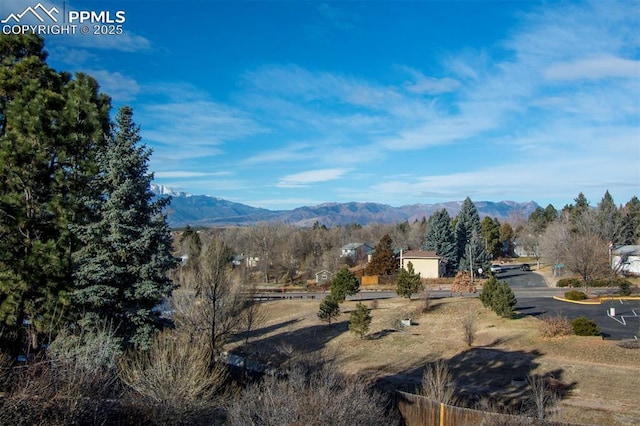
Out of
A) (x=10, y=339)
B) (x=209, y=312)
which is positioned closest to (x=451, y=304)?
(x=209, y=312)

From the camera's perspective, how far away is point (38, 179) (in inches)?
453

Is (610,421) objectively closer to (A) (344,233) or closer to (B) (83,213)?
(B) (83,213)

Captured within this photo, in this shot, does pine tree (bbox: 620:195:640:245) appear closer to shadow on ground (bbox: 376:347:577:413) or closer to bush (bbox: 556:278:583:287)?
bush (bbox: 556:278:583:287)

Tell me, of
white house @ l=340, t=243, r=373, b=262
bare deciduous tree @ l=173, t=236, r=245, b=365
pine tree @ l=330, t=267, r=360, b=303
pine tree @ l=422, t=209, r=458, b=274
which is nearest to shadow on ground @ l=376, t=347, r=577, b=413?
bare deciduous tree @ l=173, t=236, r=245, b=365

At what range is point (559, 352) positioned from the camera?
21.7 m

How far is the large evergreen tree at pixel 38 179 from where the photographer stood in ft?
35.8

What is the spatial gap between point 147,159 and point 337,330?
71.0 ft

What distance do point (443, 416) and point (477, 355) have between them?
41.0 ft

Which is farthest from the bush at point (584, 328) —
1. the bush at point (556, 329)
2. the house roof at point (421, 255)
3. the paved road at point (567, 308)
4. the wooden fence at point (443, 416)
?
the house roof at point (421, 255)

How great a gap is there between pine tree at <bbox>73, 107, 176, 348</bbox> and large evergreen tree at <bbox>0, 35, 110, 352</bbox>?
0.48 m

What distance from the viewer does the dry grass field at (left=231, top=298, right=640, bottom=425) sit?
1651 centimetres

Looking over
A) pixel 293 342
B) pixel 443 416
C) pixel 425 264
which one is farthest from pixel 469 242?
pixel 443 416

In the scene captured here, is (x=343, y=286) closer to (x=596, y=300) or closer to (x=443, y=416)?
(x=596, y=300)

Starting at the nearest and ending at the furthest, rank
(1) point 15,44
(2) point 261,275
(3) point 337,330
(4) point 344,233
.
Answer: (1) point 15,44 < (3) point 337,330 < (2) point 261,275 < (4) point 344,233
